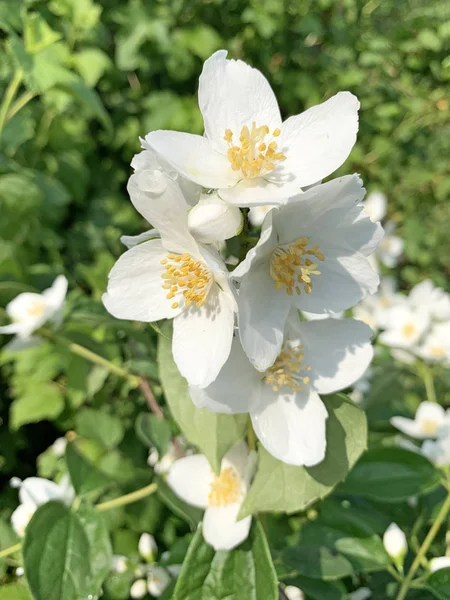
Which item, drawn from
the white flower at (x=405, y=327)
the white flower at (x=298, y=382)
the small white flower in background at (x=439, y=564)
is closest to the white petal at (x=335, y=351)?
the white flower at (x=298, y=382)

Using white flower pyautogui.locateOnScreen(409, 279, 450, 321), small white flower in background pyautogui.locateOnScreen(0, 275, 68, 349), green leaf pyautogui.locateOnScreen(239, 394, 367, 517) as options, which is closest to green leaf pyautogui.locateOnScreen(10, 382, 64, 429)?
small white flower in background pyautogui.locateOnScreen(0, 275, 68, 349)

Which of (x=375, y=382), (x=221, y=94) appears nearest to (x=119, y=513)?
(x=375, y=382)

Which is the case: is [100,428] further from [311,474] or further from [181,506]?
[311,474]

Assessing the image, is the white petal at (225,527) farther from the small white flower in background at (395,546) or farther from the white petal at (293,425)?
the small white flower in background at (395,546)

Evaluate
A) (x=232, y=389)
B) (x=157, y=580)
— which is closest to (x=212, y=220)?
(x=232, y=389)

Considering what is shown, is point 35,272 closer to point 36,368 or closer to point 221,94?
point 36,368

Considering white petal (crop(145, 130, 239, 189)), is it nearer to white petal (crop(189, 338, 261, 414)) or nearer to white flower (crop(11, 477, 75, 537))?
white petal (crop(189, 338, 261, 414))
